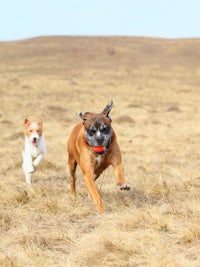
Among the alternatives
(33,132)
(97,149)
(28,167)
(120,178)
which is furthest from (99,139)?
(33,132)

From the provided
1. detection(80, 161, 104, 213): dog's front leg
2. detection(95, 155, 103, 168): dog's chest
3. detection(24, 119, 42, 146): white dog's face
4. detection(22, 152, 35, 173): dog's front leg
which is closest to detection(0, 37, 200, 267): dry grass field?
detection(80, 161, 104, 213): dog's front leg

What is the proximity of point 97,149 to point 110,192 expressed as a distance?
1.73 m

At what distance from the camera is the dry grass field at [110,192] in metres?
4.73

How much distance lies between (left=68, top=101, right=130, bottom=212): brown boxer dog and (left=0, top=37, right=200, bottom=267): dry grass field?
0.38m

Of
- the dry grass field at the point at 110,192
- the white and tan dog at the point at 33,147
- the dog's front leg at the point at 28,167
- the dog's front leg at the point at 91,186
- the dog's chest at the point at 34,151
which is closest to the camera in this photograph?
the dry grass field at the point at 110,192

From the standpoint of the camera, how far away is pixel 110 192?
772 cm

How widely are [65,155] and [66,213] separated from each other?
6.76 metres

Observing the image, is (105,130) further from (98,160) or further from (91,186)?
(91,186)

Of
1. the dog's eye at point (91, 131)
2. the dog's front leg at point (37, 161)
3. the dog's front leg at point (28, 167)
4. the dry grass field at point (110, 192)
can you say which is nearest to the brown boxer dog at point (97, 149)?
the dog's eye at point (91, 131)

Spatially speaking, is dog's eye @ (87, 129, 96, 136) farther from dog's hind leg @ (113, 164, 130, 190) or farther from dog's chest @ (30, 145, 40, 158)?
dog's chest @ (30, 145, 40, 158)

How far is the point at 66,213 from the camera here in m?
6.40

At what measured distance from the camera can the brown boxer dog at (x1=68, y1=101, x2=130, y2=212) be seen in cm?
611

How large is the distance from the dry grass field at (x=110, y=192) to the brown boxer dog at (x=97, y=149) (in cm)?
38

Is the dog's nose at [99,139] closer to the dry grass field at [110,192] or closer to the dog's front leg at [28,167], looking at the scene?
the dry grass field at [110,192]
